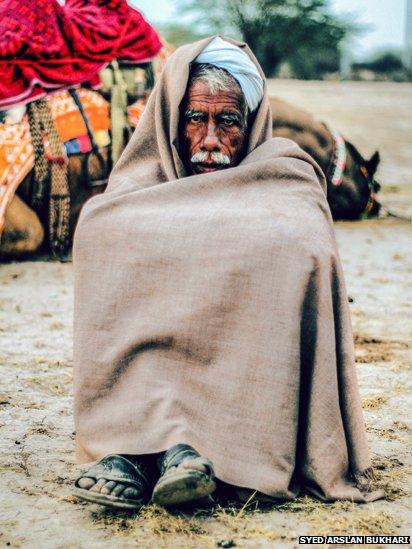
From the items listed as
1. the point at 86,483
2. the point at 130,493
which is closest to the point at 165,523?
the point at 130,493

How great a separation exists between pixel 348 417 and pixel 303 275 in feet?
1.42

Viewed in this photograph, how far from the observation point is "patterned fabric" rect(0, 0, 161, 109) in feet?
19.7

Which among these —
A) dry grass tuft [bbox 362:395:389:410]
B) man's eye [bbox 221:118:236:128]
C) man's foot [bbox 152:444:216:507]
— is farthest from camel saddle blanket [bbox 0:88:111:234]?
man's foot [bbox 152:444:216:507]

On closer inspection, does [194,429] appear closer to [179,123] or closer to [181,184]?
[181,184]

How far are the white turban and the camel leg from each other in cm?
359

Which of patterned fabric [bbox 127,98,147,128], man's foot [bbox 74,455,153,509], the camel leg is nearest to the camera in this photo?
man's foot [bbox 74,455,153,509]

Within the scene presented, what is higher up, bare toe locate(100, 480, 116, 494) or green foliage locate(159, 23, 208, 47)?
bare toe locate(100, 480, 116, 494)

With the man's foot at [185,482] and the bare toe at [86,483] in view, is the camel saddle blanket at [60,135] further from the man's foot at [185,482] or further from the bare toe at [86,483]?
the man's foot at [185,482]

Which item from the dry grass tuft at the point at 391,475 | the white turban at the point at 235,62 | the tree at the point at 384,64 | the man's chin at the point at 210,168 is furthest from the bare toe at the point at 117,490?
the tree at the point at 384,64

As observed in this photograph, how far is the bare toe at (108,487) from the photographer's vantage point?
2.34 meters

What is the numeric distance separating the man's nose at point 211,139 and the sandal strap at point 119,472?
0.99m

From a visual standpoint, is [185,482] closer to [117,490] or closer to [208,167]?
[117,490]

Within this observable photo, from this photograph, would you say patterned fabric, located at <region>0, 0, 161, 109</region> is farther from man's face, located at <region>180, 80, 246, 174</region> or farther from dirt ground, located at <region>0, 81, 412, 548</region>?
man's face, located at <region>180, 80, 246, 174</region>

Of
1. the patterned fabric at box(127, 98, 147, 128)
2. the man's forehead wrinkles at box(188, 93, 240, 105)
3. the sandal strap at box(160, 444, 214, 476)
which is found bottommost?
the patterned fabric at box(127, 98, 147, 128)
